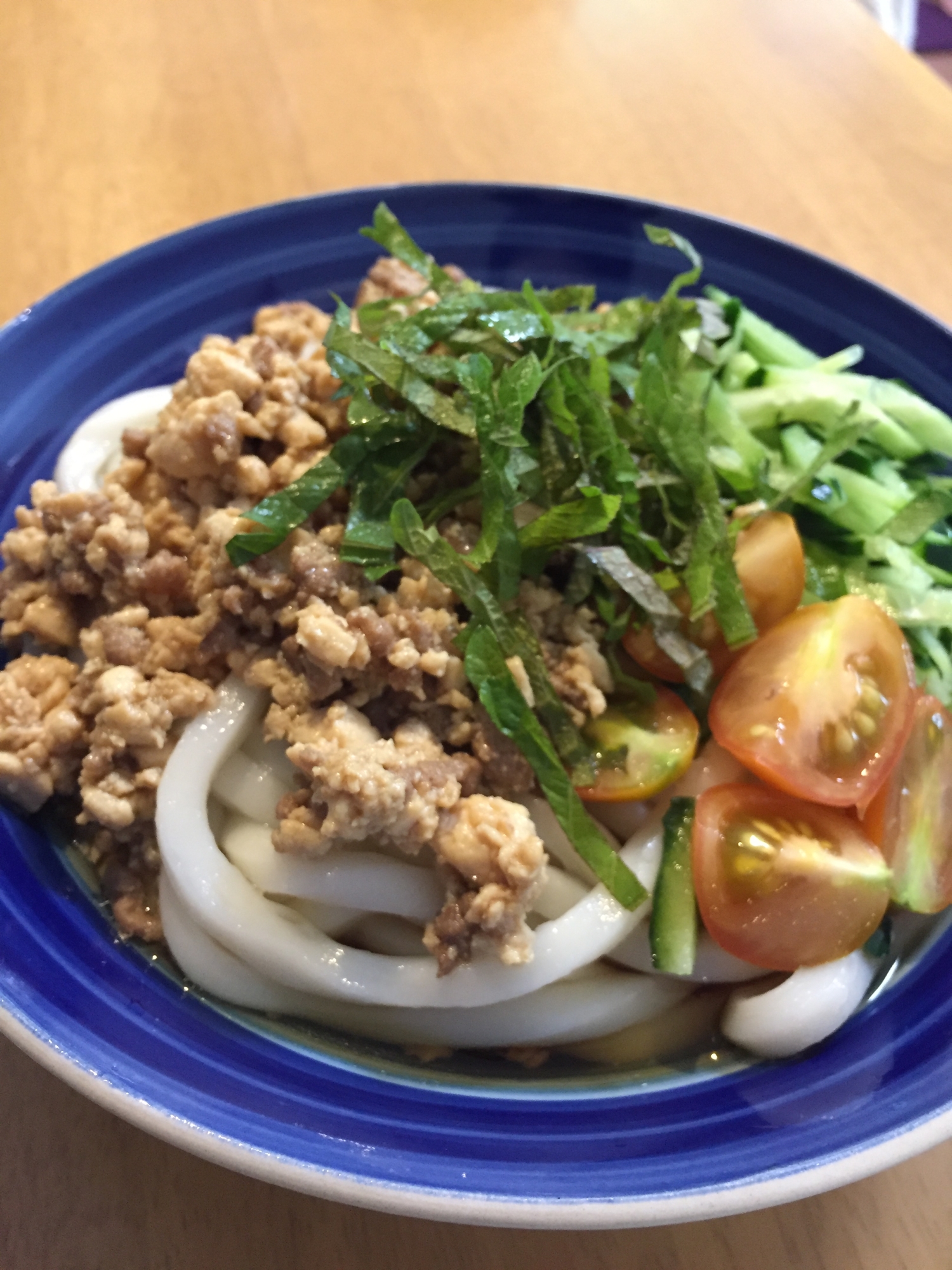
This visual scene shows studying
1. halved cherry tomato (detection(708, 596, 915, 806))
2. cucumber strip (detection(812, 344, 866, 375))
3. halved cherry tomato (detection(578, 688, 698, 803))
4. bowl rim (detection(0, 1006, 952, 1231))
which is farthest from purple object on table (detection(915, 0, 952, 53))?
bowl rim (detection(0, 1006, 952, 1231))

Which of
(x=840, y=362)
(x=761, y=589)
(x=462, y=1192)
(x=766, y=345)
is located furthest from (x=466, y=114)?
(x=462, y=1192)

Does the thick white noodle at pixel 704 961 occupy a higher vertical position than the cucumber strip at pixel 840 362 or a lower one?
lower

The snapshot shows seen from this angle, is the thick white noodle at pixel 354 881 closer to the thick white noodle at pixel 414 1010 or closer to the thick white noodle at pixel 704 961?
the thick white noodle at pixel 414 1010

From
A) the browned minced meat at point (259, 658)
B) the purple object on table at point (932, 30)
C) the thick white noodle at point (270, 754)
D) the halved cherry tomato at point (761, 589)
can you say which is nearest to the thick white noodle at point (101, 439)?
the browned minced meat at point (259, 658)

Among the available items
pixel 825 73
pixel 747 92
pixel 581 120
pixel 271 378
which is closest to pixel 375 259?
pixel 271 378

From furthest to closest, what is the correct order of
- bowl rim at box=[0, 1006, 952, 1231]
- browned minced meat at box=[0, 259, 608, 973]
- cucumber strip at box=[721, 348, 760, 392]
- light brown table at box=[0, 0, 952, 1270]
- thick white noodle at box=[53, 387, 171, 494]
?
light brown table at box=[0, 0, 952, 1270], cucumber strip at box=[721, 348, 760, 392], thick white noodle at box=[53, 387, 171, 494], browned minced meat at box=[0, 259, 608, 973], bowl rim at box=[0, 1006, 952, 1231]

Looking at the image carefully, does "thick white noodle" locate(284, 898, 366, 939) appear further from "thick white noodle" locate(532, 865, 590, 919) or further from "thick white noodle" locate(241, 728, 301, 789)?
"thick white noodle" locate(532, 865, 590, 919)

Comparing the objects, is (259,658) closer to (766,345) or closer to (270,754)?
(270,754)
